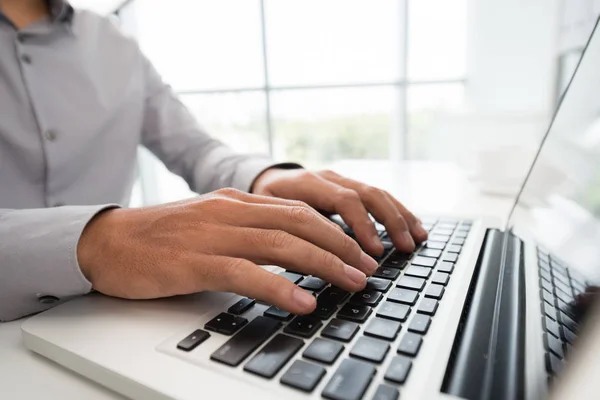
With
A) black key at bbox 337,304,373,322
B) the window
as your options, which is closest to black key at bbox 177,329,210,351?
black key at bbox 337,304,373,322


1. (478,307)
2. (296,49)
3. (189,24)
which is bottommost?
(478,307)

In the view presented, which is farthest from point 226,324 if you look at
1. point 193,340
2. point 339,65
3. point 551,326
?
point 339,65

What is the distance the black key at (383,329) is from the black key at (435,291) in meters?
0.07

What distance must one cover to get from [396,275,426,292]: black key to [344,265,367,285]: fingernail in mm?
40

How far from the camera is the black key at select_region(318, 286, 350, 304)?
1.11ft

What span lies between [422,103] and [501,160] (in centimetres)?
203

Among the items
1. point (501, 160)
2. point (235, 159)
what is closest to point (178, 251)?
point (235, 159)

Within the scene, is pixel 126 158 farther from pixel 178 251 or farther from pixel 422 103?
pixel 422 103

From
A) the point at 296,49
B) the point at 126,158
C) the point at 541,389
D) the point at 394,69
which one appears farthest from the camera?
the point at 296,49

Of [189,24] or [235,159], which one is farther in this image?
[189,24]

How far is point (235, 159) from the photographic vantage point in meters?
0.74

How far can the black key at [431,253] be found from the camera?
46cm

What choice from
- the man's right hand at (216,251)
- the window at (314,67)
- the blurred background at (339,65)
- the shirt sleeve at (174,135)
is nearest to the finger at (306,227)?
the man's right hand at (216,251)

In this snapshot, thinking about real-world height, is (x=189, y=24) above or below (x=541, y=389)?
above
